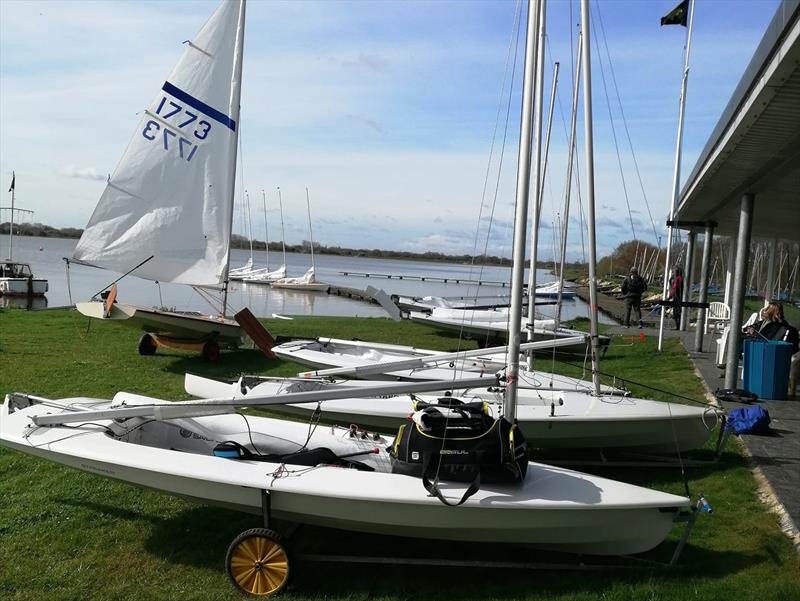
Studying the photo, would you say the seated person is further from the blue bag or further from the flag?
the flag

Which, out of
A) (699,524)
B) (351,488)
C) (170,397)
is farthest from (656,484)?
(170,397)

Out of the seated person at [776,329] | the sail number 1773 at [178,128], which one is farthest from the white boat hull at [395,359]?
the sail number 1773 at [178,128]

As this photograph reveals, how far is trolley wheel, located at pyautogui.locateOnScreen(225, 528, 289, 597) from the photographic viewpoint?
15.1 feet

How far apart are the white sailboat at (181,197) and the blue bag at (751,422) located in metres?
9.09

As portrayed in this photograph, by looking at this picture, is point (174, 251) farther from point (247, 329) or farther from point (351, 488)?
point (351, 488)

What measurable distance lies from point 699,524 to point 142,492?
190 inches

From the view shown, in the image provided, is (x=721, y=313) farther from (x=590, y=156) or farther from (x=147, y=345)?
(x=147, y=345)

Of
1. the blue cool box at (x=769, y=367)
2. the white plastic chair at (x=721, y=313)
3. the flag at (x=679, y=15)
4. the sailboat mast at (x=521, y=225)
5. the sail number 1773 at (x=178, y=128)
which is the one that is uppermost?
the flag at (x=679, y=15)

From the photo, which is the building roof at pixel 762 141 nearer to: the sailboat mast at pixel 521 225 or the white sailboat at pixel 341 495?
the sailboat mast at pixel 521 225

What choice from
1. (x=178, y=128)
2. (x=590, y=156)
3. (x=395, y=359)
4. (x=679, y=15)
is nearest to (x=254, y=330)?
(x=395, y=359)

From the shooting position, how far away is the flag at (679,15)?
15.9 metres

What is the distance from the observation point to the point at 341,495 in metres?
4.51

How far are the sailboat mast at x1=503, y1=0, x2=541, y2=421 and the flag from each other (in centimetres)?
1189

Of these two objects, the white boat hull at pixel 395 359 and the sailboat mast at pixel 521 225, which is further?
the white boat hull at pixel 395 359
